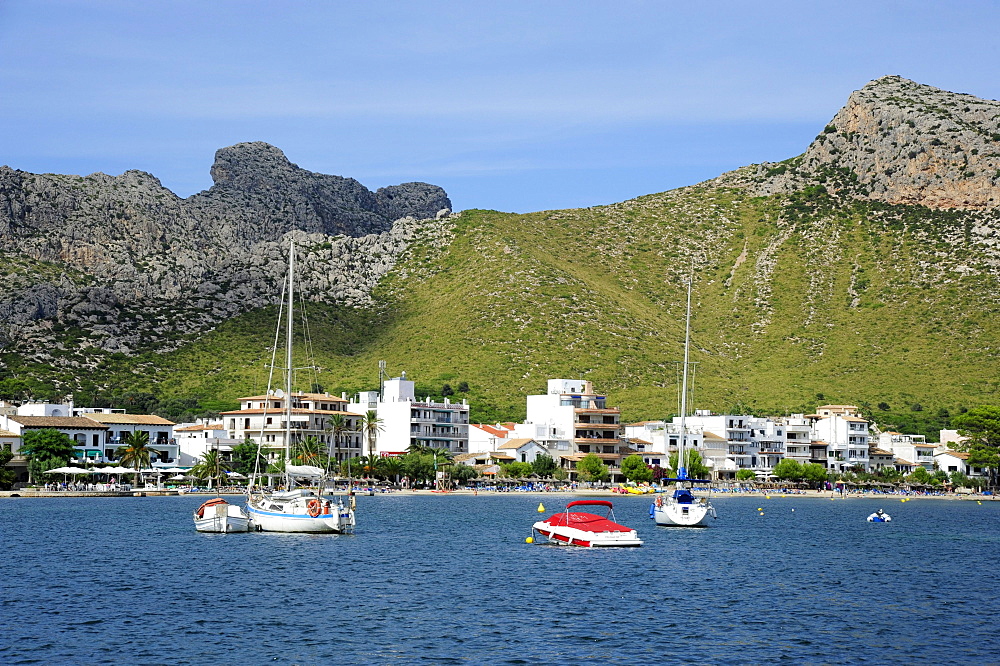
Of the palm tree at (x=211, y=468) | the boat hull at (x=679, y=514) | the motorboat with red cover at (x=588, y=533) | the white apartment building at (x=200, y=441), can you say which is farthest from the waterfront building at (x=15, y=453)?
the motorboat with red cover at (x=588, y=533)

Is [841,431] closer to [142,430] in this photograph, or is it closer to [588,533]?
[142,430]

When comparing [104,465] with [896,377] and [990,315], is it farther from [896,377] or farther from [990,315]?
[990,315]

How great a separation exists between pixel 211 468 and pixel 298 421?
13483 millimetres

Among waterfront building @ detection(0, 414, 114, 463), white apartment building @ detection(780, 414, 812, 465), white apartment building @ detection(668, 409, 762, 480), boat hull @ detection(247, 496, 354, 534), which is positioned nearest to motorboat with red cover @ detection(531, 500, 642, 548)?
boat hull @ detection(247, 496, 354, 534)

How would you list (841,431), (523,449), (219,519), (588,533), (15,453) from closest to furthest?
(588,533) < (219,519) < (15,453) < (523,449) < (841,431)

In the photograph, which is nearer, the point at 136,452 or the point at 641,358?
the point at 136,452

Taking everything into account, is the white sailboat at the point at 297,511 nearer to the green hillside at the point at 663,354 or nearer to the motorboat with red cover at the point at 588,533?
the motorboat with red cover at the point at 588,533

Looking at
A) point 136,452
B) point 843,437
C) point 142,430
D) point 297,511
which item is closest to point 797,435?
point 843,437

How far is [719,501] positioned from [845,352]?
4897 centimetres

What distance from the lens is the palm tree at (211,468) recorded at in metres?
136

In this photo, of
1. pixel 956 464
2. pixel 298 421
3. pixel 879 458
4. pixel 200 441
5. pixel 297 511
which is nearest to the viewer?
pixel 297 511

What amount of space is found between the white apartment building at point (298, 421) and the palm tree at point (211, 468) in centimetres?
791

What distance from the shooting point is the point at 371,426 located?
500 ft

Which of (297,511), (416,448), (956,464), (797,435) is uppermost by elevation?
(797,435)
